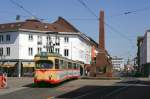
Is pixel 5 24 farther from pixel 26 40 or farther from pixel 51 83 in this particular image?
pixel 51 83

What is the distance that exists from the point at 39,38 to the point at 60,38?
648cm

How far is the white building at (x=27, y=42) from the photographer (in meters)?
96.6

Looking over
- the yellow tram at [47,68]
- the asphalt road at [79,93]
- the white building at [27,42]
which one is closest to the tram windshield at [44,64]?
the yellow tram at [47,68]

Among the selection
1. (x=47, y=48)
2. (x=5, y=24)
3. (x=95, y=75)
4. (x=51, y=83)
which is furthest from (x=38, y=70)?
(x=5, y=24)

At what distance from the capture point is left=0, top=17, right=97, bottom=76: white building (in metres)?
96.6

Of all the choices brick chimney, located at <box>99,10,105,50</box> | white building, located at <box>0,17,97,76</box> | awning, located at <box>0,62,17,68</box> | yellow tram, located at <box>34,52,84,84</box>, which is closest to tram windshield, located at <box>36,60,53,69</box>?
yellow tram, located at <box>34,52,84,84</box>

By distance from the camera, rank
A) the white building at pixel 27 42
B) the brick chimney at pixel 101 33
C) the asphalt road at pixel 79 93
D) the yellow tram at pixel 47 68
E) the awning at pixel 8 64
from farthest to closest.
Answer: the awning at pixel 8 64
the white building at pixel 27 42
the brick chimney at pixel 101 33
the yellow tram at pixel 47 68
the asphalt road at pixel 79 93

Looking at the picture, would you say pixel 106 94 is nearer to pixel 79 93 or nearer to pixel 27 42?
pixel 79 93

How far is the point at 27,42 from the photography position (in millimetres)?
98625

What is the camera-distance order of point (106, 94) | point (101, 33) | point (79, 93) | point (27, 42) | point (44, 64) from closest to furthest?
point (106, 94) → point (79, 93) → point (44, 64) → point (101, 33) → point (27, 42)

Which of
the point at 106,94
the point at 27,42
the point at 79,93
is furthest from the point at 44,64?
the point at 27,42

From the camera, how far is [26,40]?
98.6m

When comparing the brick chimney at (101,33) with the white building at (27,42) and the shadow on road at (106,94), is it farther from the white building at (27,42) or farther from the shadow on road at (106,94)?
the shadow on road at (106,94)

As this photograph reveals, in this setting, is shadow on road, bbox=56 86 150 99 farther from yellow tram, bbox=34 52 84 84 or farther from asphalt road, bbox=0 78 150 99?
yellow tram, bbox=34 52 84 84
